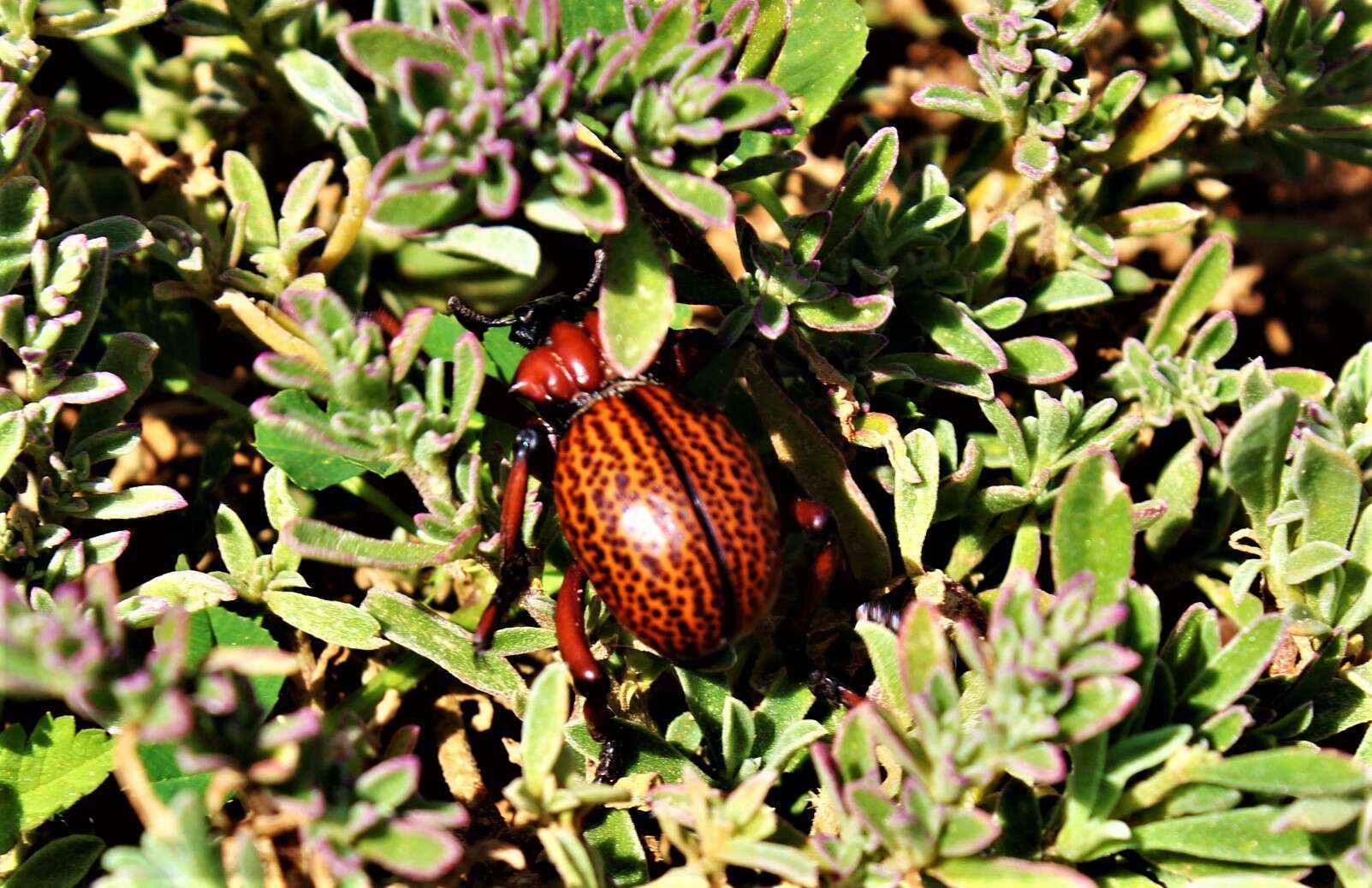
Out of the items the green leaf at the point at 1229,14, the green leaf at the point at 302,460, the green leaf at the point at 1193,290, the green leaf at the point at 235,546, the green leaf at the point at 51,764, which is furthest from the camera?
the green leaf at the point at 1193,290

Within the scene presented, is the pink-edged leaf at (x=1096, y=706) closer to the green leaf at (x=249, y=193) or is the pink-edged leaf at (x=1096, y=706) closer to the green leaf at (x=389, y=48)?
the green leaf at (x=389, y=48)

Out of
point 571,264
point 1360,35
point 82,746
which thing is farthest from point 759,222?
point 82,746

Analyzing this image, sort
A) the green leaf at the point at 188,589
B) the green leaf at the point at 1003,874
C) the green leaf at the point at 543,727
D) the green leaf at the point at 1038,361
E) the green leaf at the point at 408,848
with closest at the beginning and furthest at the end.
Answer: the green leaf at the point at 408,848 → the green leaf at the point at 1003,874 → the green leaf at the point at 543,727 → the green leaf at the point at 188,589 → the green leaf at the point at 1038,361

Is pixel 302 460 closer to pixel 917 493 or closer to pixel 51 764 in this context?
pixel 51 764

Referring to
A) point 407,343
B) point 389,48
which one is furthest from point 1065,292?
point 389,48

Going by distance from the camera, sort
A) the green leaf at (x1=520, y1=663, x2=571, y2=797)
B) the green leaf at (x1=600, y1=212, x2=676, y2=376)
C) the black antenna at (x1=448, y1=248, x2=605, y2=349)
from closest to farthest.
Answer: the green leaf at (x1=520, y1=663, x2=571, y2=797), the green leaf at (x1=600, y1=212, x2=676, y2=376), the black antenna at (x1=448, y1=248, x2=605, y2=349)

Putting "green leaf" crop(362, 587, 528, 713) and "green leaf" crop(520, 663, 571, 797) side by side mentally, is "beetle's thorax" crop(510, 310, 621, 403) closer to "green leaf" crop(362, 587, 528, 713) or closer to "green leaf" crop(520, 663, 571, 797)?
"green leaf" crop(362, 587, 528, 713)

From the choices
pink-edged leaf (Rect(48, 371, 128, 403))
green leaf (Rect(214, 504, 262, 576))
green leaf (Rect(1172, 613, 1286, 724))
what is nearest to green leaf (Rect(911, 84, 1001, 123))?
green leaf (Rect(1172, 613, 1286, 724))

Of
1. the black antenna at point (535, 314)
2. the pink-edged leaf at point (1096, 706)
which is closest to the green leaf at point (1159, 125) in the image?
the black antenna at point (535, 314)

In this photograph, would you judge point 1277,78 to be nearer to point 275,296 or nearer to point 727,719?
point 727,719
